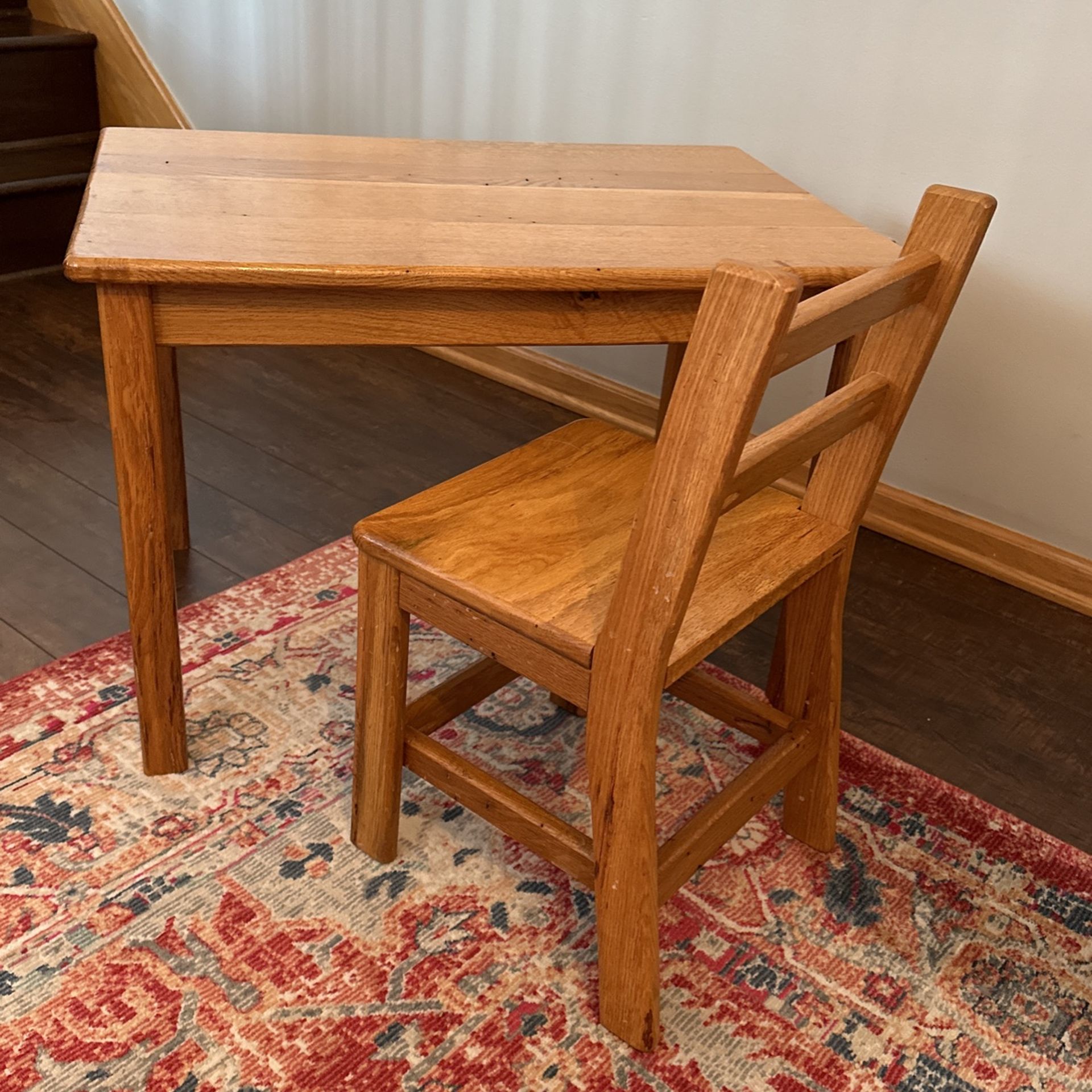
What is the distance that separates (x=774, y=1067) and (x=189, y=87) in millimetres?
2920

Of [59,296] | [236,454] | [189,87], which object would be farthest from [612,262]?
[189,87]

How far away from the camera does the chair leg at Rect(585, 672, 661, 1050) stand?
3.48 ft

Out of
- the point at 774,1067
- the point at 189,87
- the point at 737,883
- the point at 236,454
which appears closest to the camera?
the point at 774,1067

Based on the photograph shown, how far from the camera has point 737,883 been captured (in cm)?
142

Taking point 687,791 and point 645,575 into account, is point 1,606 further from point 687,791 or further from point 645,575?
point 645,575

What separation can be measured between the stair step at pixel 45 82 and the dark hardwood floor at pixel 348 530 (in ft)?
2.10

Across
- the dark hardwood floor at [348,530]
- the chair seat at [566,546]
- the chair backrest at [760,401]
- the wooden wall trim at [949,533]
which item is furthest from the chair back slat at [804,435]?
the wooden wall trim at [949,533]

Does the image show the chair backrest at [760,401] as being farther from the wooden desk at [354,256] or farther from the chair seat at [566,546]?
the wooden desk at [354,256]

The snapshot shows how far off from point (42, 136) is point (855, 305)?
2926mm

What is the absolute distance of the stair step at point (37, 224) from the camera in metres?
2.99

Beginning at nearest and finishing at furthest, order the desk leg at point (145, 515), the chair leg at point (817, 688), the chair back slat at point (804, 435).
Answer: the chair back slat at point (804, 435) → the desk leg at point (145, 515) → the chair leg at point (817, 688)

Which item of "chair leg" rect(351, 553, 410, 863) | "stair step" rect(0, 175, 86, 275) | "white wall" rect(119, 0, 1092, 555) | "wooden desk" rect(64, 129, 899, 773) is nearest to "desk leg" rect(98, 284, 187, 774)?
"wooden desk" rect(64, 129, 899, 773)

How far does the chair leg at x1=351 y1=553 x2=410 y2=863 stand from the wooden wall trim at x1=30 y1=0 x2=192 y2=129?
2406mm

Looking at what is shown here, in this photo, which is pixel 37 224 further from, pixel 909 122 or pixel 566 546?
pixel 566 546
